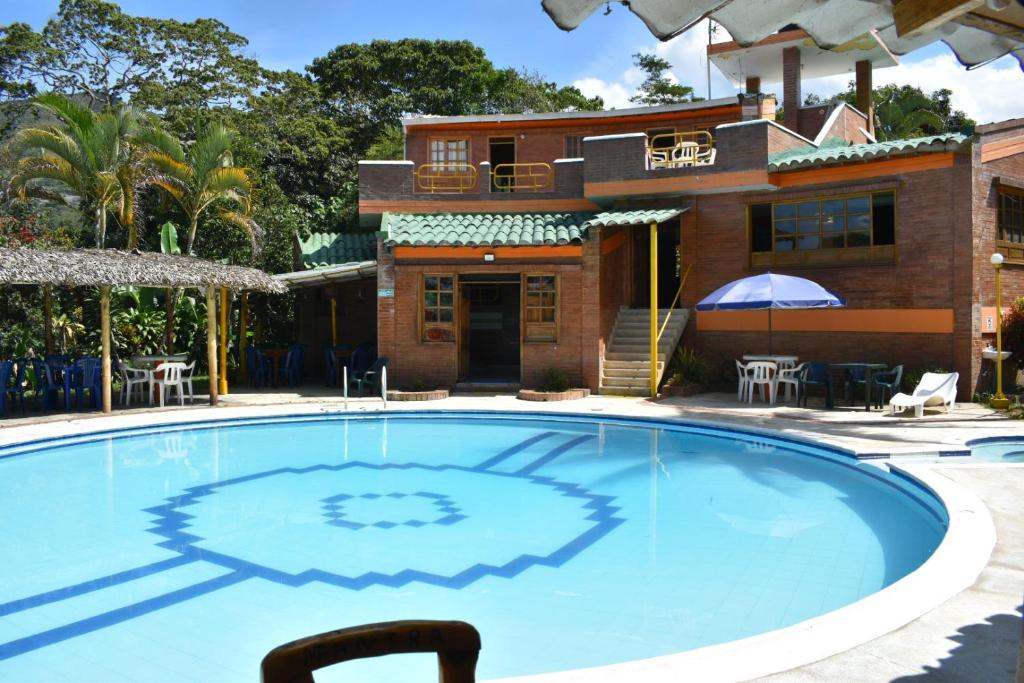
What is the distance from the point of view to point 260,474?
1045 centimetres

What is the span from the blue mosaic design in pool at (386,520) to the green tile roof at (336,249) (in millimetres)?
12020

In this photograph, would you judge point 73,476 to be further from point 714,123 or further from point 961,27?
point 714,123

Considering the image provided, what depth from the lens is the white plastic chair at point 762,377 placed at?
606 inches

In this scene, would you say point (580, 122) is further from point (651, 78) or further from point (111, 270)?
point (651, 78)

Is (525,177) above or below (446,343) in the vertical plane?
above

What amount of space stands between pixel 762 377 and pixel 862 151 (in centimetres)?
486

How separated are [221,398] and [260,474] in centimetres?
715

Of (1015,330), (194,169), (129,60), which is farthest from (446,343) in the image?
(129,60)

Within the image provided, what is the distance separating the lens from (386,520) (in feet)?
26.6

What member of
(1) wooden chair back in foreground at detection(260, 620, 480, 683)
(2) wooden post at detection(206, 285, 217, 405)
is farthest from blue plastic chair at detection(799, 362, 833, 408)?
(1) wooden chair back in foreground at detection(260, 620, 480, 683)

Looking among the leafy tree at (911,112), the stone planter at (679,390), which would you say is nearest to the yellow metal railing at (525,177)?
the stone planter at (679,390)

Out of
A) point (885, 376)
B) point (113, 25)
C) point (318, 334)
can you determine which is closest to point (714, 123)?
point (885, 376)

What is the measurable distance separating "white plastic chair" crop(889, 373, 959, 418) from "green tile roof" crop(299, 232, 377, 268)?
1266cm

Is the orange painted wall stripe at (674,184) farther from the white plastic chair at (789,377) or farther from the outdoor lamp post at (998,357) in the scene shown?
the outdoor lamp post at (998,357)
